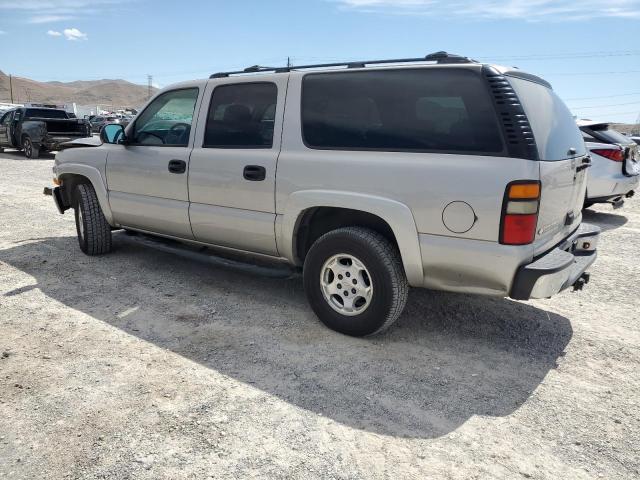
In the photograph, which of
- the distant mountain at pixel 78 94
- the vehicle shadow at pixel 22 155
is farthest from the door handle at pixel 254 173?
the distant mountain at pixel 78 94

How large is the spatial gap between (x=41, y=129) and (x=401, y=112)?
17.4m

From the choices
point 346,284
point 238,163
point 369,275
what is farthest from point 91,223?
point 369,275

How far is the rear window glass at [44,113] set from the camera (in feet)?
56.4

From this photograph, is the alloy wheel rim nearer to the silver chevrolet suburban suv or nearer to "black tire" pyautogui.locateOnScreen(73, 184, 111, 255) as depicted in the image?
the silver chevrolet suburban suv

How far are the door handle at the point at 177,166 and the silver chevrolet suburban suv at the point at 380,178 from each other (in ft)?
0.06

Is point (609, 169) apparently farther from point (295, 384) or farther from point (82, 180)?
point (82, 180)

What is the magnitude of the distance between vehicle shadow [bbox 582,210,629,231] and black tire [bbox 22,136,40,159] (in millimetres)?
16962

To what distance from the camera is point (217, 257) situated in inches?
171

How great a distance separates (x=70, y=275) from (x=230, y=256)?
1646 mm

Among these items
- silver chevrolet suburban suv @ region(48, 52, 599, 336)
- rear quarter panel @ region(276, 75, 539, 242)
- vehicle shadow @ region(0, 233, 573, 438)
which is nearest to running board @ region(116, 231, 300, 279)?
silver chevrolet suburban suv @ region(48, 52, 599, 336)

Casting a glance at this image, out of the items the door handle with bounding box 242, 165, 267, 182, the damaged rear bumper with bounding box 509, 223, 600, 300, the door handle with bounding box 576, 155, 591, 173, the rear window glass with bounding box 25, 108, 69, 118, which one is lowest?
the damaged rear bumper with bounding box 509, 223, 600, 300

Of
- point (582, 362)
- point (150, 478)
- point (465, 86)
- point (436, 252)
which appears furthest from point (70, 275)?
point (582, 362)

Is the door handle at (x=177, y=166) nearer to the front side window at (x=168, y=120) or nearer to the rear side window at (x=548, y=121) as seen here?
the front side window at (x=168, y=120)

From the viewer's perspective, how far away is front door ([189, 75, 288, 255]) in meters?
3.81
